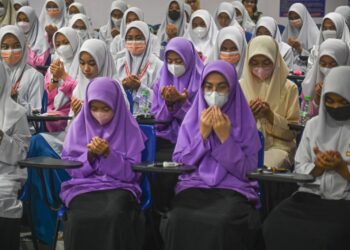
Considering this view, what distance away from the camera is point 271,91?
4.02 meters

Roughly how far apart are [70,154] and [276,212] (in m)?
1.16

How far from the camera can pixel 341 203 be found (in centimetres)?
299

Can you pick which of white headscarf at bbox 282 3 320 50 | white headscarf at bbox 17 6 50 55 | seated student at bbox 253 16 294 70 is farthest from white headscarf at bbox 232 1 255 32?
white headscarf at bbox 17 6 50 55

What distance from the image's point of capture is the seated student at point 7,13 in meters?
7.87

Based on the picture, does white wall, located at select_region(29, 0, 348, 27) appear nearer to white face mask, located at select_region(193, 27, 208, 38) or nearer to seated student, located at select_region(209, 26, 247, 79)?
white face mask, located at select_region(193, 27, 208, 38)

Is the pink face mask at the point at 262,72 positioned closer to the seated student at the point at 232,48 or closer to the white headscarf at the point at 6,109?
the seated student at the point at 232,48

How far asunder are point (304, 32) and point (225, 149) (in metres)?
4.78

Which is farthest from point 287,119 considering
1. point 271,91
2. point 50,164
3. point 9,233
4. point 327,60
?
point 9,233

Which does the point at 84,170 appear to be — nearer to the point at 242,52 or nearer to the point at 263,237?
the point at 263,237

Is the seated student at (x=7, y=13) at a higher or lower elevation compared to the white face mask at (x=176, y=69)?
higher

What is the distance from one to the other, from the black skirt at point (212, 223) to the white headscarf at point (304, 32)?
473 cm

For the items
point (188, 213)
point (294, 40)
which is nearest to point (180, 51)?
point (188, 213)

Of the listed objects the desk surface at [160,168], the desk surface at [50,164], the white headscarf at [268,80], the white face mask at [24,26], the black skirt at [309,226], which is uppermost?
the white face mask at [24,26]

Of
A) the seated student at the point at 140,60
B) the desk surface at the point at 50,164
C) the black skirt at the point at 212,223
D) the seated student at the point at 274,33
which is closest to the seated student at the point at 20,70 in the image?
the seated student at the point at 140,60
